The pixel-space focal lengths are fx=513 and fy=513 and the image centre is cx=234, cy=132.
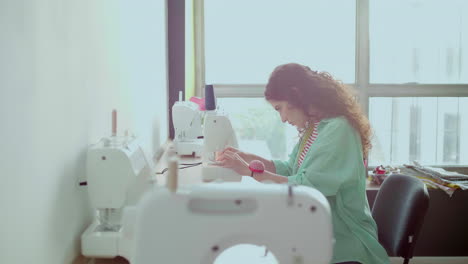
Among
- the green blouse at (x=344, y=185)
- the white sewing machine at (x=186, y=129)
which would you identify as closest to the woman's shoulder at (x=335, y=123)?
the green blouse at (x=344, y=185)

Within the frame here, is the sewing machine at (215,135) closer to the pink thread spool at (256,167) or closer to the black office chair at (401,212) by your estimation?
the pink thread spool at (256,167)

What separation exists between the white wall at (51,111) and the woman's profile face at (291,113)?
59cm

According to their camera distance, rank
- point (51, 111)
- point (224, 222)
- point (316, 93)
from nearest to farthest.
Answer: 1. point (224, 222)
2. point (51, 111)
3. point (316, 93)

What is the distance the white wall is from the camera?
3.08ft

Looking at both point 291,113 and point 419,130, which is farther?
point 419,130

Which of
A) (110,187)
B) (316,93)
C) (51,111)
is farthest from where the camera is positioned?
(316,93)

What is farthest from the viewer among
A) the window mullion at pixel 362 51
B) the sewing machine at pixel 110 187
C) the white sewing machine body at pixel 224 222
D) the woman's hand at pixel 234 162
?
the window mullion at pixel 362 51

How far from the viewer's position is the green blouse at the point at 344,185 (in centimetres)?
164

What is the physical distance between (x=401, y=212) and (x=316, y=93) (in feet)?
2.06

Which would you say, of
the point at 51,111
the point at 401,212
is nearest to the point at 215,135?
the point at 401,212

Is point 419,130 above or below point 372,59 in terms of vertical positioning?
below

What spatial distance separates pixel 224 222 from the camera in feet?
3.03

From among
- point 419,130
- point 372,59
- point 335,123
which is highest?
point 372,59

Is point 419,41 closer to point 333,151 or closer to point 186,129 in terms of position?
point 186,129
